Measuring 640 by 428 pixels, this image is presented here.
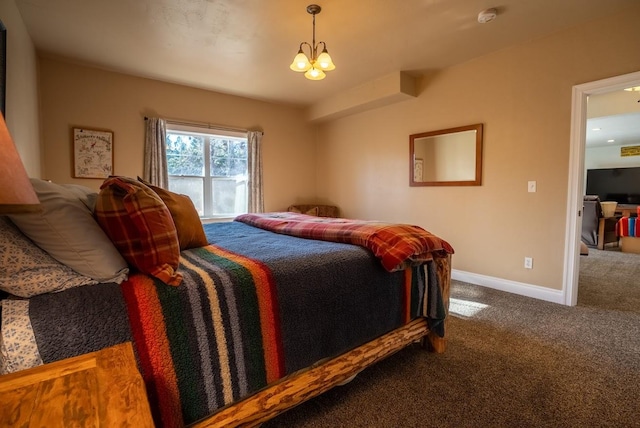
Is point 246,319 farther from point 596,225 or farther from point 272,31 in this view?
point 596,225

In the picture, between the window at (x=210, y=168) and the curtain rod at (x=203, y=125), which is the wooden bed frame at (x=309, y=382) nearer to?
the window at (x=210, y=168)

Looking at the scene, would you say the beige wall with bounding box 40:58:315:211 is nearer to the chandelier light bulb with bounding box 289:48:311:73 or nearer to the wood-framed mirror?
the wood-framed mirror

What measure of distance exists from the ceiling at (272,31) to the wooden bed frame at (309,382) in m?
2.05

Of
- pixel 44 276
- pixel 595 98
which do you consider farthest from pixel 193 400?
pixel 595 98

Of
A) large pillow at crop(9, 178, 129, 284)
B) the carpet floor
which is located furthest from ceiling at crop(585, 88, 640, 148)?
large pillow at crop(9, 178, 129, 284)

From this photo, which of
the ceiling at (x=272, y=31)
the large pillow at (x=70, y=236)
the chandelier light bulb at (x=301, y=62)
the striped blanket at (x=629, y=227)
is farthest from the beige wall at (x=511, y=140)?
the striped blanket at (x=629, y=227)

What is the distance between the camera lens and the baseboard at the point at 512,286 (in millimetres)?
2867

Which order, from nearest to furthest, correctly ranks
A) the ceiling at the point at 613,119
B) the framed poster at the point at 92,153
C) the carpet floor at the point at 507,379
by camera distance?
1. the carpet floor at the point at 507,379
2. the framed poster at the point at 92,153
3. the ceiling at the point at 613,119

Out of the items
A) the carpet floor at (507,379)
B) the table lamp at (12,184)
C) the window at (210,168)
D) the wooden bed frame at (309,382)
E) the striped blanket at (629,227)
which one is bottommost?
the carpet floor at (507,379)

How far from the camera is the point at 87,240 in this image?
39.9 inches

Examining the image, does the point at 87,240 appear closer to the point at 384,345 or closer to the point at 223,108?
the point at 384,345

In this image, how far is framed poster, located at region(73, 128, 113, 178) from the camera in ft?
11.1

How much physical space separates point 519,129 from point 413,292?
7.51ft

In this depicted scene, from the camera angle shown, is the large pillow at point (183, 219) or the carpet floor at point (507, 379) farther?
the large pillow at point (183, 219)
